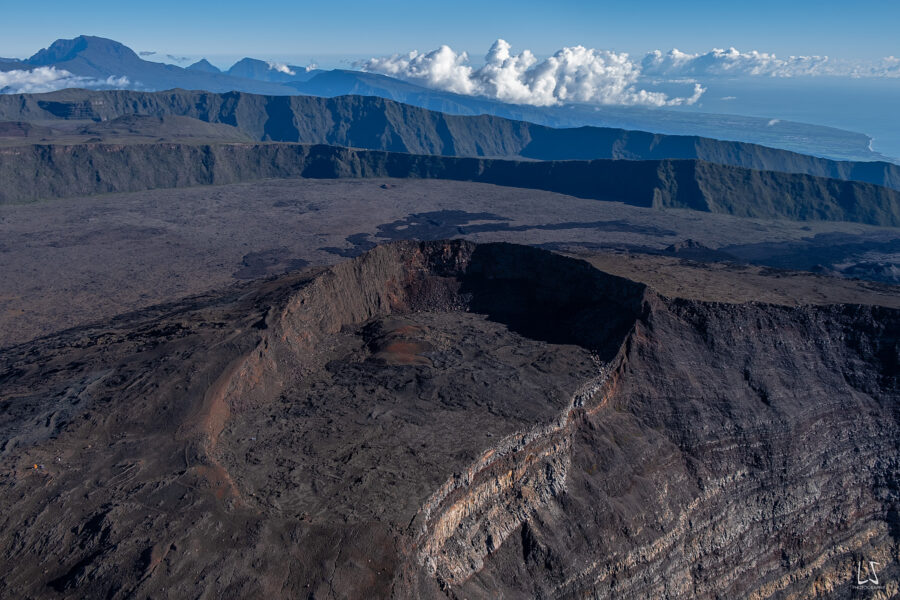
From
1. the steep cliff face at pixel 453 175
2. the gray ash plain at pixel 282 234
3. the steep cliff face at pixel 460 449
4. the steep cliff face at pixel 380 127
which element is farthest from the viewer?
the steep cliff face at pixel 380 127

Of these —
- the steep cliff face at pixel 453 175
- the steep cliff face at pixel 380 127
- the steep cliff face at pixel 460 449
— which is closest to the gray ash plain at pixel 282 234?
the steep cliff face at pixel 453 175

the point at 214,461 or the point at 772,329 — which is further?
the point at 772,329

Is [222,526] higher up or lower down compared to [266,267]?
higher up

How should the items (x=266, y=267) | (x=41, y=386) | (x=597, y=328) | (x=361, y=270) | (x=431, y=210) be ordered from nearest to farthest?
(x=41, y=386) → (x=597, y=328) → (x=361, y=270) → (x=266, y=267) → (x=431, y=210)

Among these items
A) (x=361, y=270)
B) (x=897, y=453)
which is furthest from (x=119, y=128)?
(x=897, y=453)

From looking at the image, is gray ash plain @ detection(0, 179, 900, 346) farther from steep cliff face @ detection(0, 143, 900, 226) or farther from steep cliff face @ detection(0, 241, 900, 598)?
steep cliff face @ detection(0, 241, 900, 598)

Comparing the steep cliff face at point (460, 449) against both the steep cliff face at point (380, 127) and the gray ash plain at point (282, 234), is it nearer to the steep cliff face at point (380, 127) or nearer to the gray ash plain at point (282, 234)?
the gray ash plain at point (282, 234)

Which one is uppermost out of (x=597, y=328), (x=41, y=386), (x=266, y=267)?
(x=597, y=328)

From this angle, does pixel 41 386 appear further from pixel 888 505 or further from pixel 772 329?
pixel 888 505
